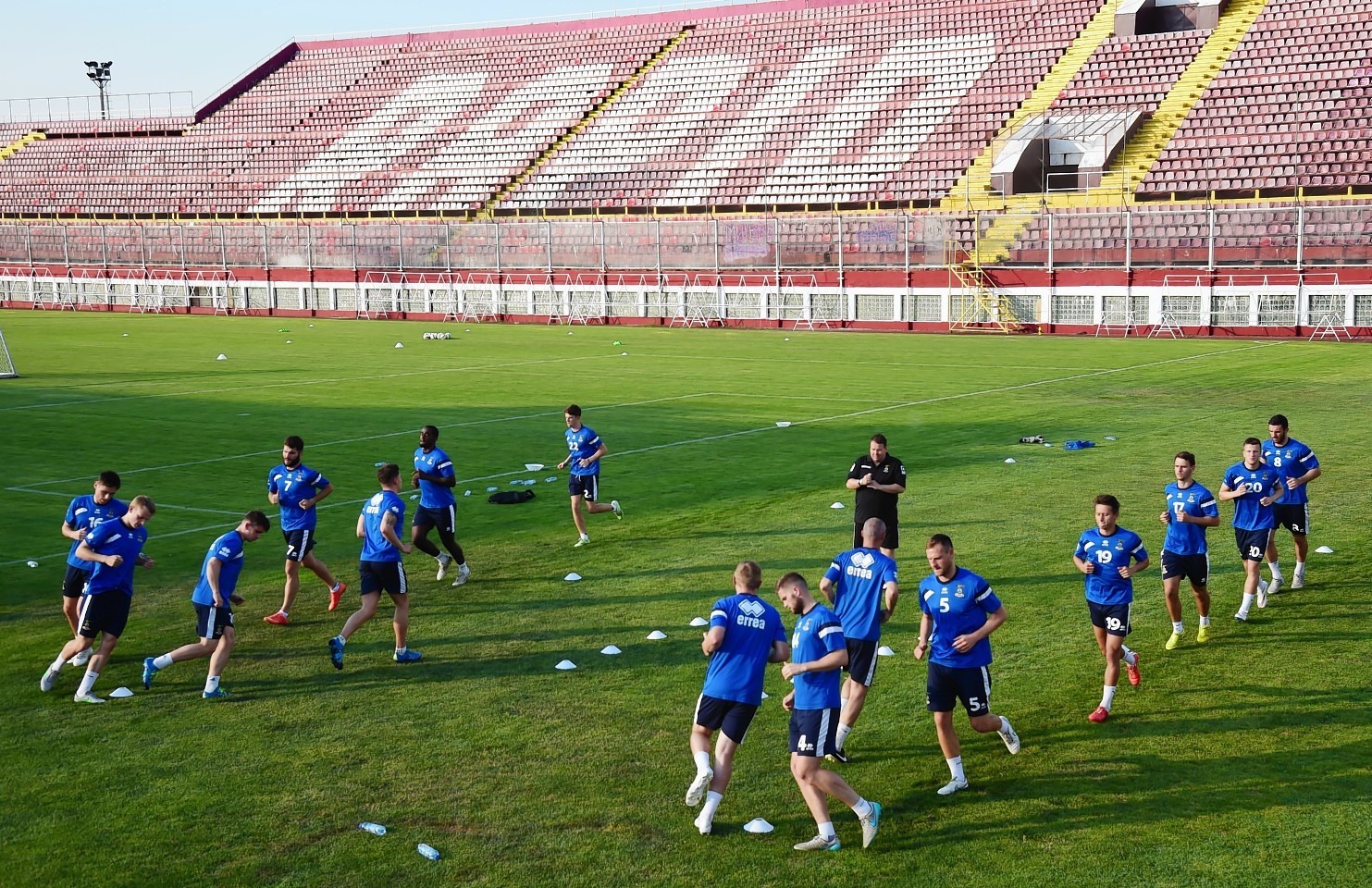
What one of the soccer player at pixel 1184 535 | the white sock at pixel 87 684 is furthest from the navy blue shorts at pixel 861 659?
the white sock at pixel 87 684

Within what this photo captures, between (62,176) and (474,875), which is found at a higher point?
(62,176)

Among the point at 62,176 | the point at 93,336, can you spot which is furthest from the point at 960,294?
the point at 62,176

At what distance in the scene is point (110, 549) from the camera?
1085 cm

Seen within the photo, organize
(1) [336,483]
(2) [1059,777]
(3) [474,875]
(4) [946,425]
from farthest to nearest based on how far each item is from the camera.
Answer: (4) [946,425] < (1) [336,483] < (2) [1059,777] < (3) [474,875]

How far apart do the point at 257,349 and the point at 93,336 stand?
10645 mm

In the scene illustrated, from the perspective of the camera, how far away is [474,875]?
753 cm

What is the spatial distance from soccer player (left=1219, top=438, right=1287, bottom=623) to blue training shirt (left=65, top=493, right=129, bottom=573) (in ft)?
31.6

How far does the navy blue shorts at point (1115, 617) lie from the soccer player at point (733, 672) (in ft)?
10.2

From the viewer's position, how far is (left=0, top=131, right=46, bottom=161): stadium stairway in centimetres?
8762

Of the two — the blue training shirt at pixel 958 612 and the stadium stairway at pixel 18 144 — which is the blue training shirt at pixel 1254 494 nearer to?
the blue training shirt at pixel 958 612

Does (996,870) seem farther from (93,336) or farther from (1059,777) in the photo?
(93,336)

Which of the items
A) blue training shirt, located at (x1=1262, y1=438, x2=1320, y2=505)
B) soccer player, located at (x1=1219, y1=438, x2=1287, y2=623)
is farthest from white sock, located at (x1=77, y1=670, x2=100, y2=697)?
blue training shirt, located at (x1=1262, y1=438, x2=1320, y2=505)

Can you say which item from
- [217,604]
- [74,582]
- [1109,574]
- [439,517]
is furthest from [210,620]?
[1109,574]

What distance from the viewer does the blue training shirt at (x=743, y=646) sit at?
8.06 meters
